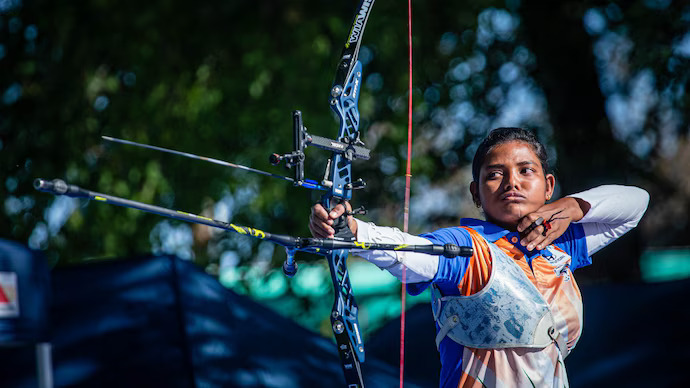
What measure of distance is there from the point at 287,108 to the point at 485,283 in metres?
2.87

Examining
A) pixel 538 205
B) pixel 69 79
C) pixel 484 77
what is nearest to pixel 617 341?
pixel 538 205

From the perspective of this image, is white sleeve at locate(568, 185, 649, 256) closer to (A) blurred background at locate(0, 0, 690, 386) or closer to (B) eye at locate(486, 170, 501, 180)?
(B) eye at locate(486, 170, 501, 180)

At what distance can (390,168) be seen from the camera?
4996 millimetres

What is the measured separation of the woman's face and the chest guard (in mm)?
158

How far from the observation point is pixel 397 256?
71.2 inches

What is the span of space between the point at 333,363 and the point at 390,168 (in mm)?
1943

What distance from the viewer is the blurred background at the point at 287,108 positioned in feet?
14.8

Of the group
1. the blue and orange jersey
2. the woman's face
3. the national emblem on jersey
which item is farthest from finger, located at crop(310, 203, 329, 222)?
the national emblem on jersey

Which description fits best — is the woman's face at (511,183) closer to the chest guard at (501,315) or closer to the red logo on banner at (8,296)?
the chest guard at (501,315)

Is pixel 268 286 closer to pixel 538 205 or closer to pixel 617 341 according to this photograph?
pixel 617 341

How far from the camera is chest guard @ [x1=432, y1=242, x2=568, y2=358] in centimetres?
190

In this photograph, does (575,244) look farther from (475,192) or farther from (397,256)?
(397,256)

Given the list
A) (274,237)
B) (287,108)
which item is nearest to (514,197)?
(274,237)

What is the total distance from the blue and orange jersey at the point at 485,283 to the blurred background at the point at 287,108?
7.74ft
